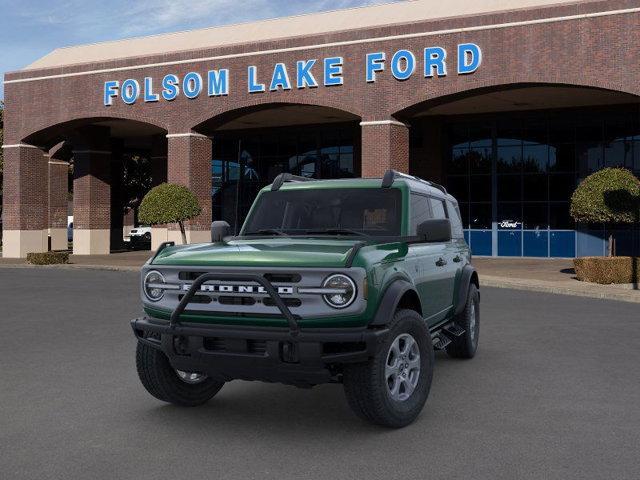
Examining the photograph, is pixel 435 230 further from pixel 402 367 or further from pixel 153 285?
pixel 153 285

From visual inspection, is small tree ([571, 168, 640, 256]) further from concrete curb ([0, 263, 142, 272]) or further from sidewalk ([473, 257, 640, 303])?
concrete curb ([0, 263, 142, 272])

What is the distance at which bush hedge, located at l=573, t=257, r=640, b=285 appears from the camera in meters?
20.4

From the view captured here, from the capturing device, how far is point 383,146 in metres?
28.7

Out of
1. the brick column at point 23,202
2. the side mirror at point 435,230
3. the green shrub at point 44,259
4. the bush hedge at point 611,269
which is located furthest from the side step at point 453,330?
the brick column at point 23,202

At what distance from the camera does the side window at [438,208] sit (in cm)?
804

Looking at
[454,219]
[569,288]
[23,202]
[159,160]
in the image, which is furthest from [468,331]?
[159,160]

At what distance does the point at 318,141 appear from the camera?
39688 mm

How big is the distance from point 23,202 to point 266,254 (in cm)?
3446

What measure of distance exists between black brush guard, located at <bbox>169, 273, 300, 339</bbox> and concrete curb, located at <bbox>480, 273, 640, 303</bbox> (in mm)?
13595

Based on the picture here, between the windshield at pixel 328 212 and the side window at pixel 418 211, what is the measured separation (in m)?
0.22

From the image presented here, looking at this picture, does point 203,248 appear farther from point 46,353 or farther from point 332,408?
point 46,353

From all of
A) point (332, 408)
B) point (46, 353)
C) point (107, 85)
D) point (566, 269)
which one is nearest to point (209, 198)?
point (107, 85)

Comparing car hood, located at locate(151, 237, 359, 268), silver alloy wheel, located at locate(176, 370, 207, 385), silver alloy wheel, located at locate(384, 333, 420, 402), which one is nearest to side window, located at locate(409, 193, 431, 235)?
car hood, located at locate(151, 237, 359, 268)

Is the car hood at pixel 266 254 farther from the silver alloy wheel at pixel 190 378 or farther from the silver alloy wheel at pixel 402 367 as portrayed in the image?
the silver alloy wheel at pixel 190 378
